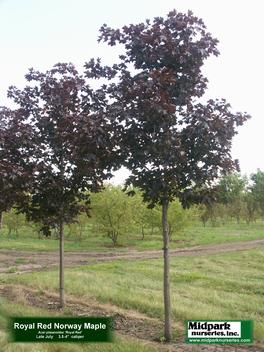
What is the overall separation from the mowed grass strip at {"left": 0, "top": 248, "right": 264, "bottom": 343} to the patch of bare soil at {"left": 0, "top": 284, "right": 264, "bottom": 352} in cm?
49

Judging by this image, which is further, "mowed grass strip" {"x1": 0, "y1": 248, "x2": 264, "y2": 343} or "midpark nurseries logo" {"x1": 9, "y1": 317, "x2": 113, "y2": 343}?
"mowed grass strip" {"x1": 0, "y1": 248, "x2": 264, "y2": 343}

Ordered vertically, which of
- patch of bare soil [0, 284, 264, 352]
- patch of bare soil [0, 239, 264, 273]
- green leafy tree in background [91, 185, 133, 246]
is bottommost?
patch of bare soil [0, 284, 264, 352]

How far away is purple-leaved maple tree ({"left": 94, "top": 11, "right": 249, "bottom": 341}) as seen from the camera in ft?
23.8

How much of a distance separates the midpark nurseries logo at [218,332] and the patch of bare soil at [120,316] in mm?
116

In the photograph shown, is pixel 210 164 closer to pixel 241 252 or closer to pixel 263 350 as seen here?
pixel 263 350

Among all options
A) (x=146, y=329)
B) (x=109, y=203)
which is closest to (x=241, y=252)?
(x=109, y=203)

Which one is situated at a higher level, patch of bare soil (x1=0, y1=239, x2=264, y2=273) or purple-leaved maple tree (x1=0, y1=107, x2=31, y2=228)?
purple-leaved maple tree (x1=0, y1=107, x2=31, y2=228)

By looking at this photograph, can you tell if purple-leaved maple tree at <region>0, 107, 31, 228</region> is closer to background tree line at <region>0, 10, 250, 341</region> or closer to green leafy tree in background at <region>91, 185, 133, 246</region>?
background tree line at <region>0, 10, 250, 341</region>

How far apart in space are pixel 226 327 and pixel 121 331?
1931mm

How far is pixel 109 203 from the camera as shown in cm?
3262

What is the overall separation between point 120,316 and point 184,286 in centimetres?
549

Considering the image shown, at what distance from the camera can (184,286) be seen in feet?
47.3

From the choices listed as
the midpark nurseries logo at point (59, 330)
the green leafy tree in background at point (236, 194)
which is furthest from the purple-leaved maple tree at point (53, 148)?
the green leafy tree in background at point (236, 194)

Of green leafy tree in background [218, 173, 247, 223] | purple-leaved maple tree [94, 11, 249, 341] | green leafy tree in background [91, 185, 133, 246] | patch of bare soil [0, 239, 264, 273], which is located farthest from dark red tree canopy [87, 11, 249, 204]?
green leafy tree in background [218, 173, 247, 223]
